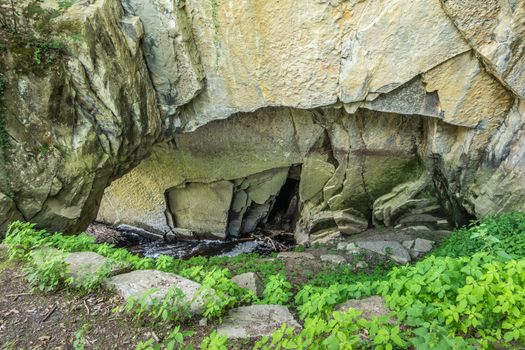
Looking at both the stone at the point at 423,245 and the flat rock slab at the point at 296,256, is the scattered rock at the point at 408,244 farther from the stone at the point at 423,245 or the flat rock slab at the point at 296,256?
the flat rock slab at the point at 296,256

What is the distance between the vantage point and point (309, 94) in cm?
736

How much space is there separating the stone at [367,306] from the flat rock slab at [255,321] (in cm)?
56

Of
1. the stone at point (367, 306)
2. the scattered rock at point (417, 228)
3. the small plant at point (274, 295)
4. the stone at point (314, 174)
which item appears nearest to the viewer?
the stone at point (367, 306)

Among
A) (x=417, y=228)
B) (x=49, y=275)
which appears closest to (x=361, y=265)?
(x=417, y=228)

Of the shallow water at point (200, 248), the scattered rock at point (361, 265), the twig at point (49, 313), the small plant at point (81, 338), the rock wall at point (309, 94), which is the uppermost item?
the rock wall at point (309, 94)

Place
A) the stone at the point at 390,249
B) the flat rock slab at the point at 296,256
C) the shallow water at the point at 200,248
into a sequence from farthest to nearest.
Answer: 1. the shallow water at the point at 200,248
2. the flat rock slab at the point at 296,256
3. the stone at the point at 390,249

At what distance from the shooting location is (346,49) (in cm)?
664

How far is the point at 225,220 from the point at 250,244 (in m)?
1.14

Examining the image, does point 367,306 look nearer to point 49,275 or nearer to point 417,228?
point 49,275

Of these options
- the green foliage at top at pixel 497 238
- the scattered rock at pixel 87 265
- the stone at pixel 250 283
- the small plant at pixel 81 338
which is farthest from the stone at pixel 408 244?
the small plant at pixel 81 338

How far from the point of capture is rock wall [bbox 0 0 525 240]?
5906 mm

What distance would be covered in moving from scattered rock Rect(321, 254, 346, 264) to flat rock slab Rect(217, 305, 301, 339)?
12.2 feet

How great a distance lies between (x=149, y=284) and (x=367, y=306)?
2456 millimetres

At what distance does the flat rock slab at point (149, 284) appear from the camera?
12.2 feet
